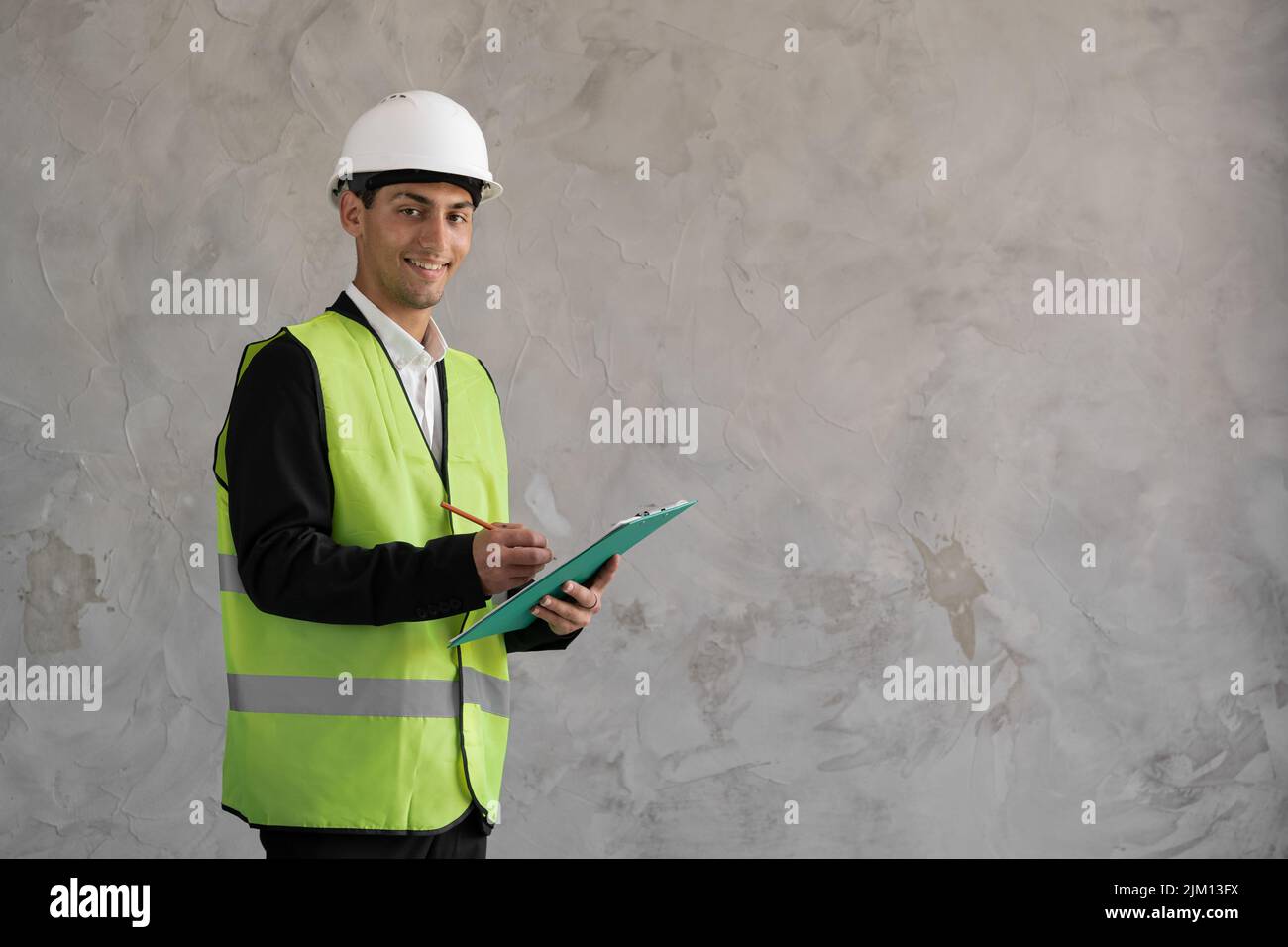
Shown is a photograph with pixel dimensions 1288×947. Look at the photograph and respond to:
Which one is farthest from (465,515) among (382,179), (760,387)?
(760,387)

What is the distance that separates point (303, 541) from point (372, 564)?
0.28 ft

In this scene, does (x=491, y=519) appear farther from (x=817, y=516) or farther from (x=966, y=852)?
(x=966, y=852)

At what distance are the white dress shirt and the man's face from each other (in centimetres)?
3

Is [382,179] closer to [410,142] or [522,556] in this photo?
[410,142]

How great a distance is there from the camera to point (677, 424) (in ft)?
9.42

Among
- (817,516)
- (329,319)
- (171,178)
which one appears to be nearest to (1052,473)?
(817,516)

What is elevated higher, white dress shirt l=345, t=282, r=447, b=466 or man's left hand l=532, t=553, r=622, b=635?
white dress shirt l=345, t=282, r=447, b=466

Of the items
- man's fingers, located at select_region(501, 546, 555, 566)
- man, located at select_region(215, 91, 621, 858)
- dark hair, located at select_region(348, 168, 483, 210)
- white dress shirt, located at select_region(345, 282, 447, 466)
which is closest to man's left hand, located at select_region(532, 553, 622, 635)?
man, located at select_region(215, 91, 621, 858)

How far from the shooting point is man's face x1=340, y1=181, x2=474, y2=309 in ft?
4.99

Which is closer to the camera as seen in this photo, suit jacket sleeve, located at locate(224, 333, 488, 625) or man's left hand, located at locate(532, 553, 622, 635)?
suit jacket sleeve, located at locate(224, 333, 488, 625)

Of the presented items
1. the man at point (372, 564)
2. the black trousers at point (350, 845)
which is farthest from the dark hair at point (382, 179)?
the black trousers at point (350, 845)

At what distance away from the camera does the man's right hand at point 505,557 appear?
4.34ft

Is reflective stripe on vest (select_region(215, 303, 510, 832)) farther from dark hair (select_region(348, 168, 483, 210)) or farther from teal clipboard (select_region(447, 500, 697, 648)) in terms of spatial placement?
dark hair (select_region(348, 168, 483, 210))

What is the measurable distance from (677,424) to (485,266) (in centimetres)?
61
